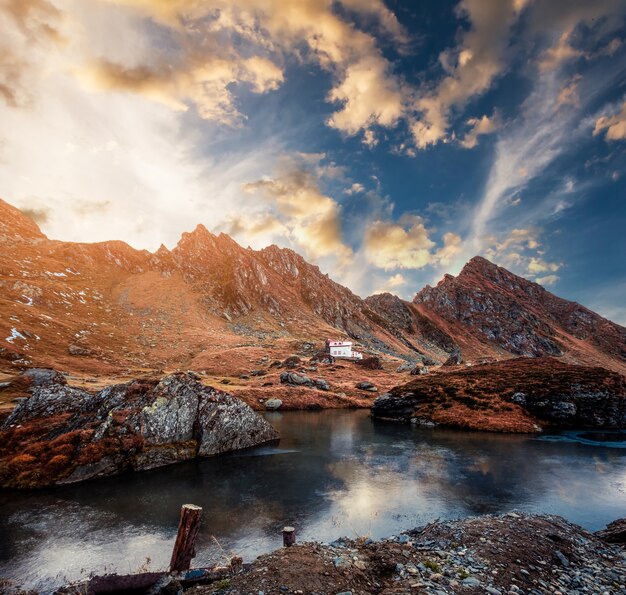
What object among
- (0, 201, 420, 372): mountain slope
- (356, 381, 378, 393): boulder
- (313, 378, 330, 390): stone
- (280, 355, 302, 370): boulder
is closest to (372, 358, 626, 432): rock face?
(356, 381, 378, 393): boulder

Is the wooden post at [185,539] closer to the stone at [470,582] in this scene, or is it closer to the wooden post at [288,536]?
the wooden post at [288,536]

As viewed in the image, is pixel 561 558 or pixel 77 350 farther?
pixel 77 350

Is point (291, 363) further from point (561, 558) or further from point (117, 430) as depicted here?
point (561, 558)

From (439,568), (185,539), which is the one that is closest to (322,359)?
(185,539)

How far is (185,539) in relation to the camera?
534 inches

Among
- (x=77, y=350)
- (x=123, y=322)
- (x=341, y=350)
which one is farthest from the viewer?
(x=123, y=322)

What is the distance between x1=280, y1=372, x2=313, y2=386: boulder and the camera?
8062 cm

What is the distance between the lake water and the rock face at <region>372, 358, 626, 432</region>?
35.9 ft

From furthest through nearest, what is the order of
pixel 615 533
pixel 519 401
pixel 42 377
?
pixel 42 377 → pixel 519 401 → pixel 615 533

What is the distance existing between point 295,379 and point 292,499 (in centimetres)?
5522

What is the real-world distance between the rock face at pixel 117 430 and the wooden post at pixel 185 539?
69.1 feet

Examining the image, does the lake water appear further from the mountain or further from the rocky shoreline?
the mountain

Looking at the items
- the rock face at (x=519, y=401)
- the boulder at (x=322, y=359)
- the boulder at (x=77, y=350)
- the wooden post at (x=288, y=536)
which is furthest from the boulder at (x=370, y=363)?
the wooden post at (x=288, y=536)

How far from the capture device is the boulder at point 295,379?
80.6m
